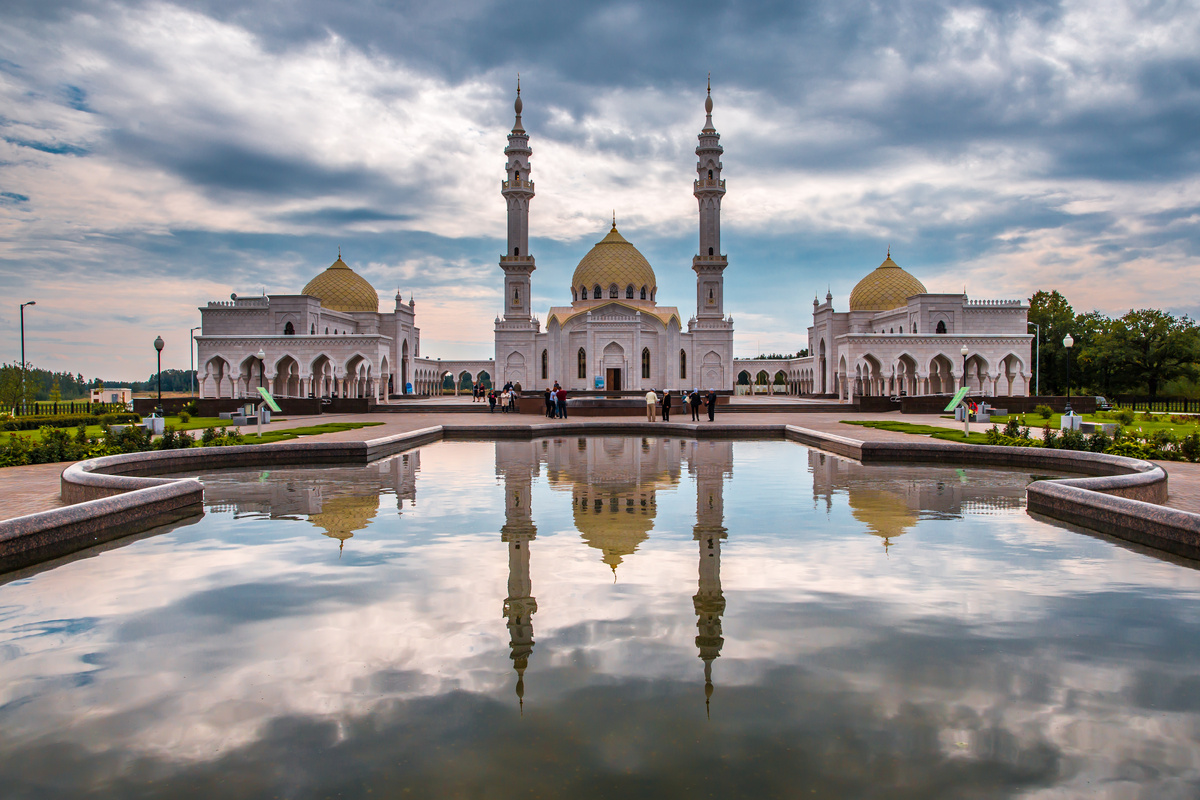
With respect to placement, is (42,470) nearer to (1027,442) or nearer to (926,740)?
(926,740)

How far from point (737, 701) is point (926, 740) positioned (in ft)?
2.49

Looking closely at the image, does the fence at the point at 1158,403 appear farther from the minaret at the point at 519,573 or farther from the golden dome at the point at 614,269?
the minaret at the point at 519,573

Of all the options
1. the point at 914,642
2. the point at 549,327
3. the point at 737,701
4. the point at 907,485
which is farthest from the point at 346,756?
the point at 549,327

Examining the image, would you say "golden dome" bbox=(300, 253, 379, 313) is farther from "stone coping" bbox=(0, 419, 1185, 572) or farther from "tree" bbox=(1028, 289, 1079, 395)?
"tree" bbox=(1028, 289, 1079, 395)

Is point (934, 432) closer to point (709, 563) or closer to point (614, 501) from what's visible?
point (614, 501)

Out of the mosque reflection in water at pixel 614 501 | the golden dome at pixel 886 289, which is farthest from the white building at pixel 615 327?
the mosque reflection in water at pixel 614 501

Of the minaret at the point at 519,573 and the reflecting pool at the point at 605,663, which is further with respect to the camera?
the minaret at the point at 519,573

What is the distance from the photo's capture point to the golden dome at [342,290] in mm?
48062

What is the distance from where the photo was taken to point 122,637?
4.16m

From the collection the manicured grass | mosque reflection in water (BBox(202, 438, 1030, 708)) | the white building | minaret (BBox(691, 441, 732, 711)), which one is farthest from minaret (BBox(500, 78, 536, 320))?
minaret (BBox(691, 441, 732, 711))

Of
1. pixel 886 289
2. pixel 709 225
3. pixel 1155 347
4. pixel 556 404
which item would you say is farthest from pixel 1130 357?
pixel 556 404

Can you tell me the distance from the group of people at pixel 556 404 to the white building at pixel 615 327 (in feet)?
63.6

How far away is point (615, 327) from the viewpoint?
43.8 m

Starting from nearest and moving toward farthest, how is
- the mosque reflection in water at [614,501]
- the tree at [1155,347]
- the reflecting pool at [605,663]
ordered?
the reflecting pool at [605,663] → the mosque reflection in water at [614,501] → the tree at [1155,347]
